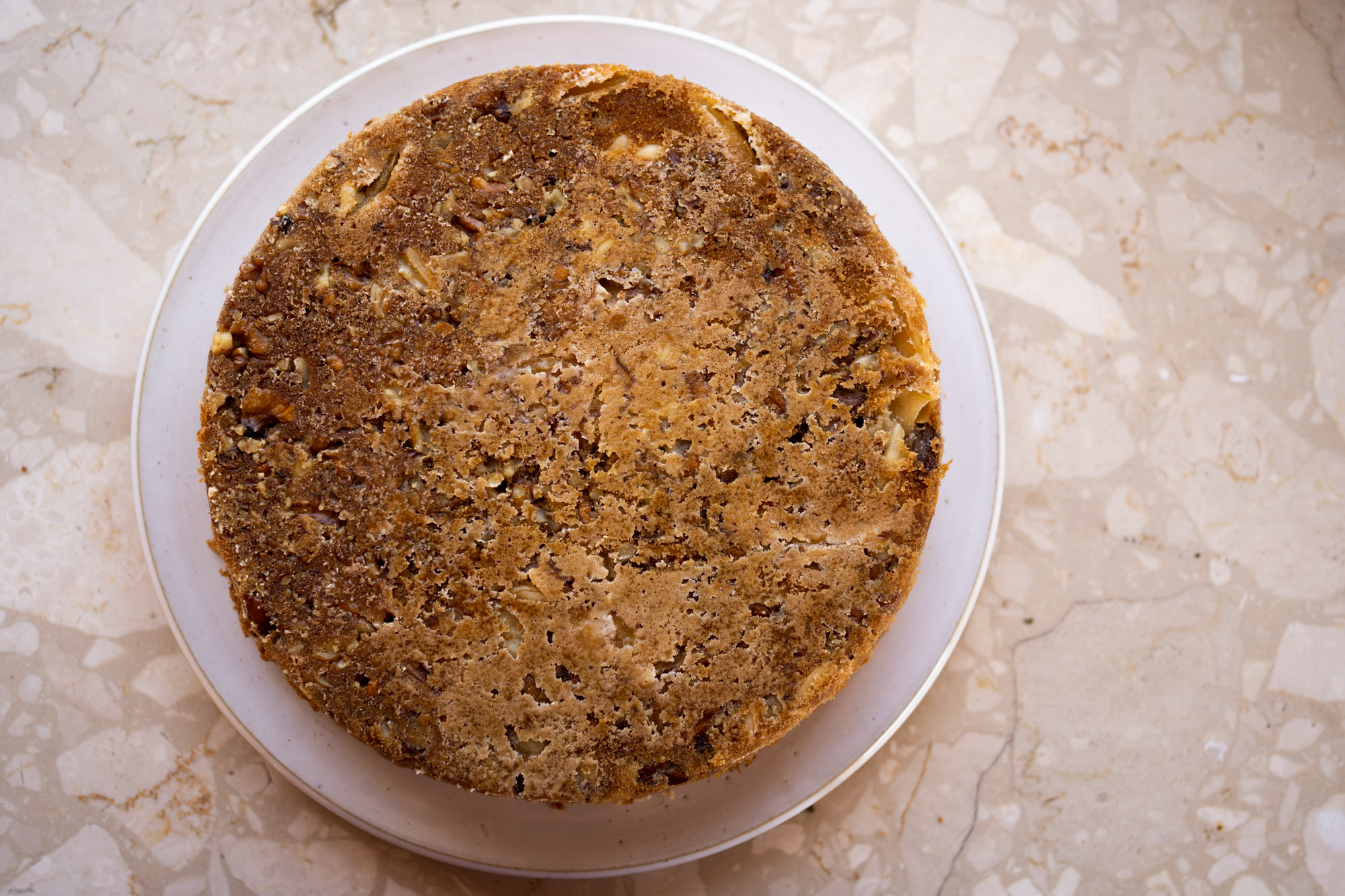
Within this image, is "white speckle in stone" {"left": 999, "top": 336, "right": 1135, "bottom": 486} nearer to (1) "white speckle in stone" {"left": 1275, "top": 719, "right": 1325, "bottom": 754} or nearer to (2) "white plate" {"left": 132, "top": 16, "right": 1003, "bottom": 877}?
(2) "white plate" {"left": 132, "top": 16, "right": 1003, "bottom": 877}

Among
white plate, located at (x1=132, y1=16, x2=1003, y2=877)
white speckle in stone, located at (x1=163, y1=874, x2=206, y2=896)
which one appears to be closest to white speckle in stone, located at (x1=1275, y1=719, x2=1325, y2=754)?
white plate, located at (x1=132, y1=16, x2=1003, y2=877)

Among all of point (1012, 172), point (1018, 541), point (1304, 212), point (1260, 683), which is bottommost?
point (1260, 683)

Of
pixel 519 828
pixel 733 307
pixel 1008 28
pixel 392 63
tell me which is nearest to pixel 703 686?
pixel 519 828

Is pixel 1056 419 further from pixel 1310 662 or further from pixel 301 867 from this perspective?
pixel 301 867

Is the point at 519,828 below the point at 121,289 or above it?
below

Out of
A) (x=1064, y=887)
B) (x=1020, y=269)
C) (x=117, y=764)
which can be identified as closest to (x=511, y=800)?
(x=117, y=764)

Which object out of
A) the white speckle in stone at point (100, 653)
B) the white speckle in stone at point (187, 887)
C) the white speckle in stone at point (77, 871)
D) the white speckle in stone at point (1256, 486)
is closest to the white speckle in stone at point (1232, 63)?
the white speckle in stone at point (1256, 486)

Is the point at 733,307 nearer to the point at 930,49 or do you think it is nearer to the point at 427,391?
the point at 427,391
